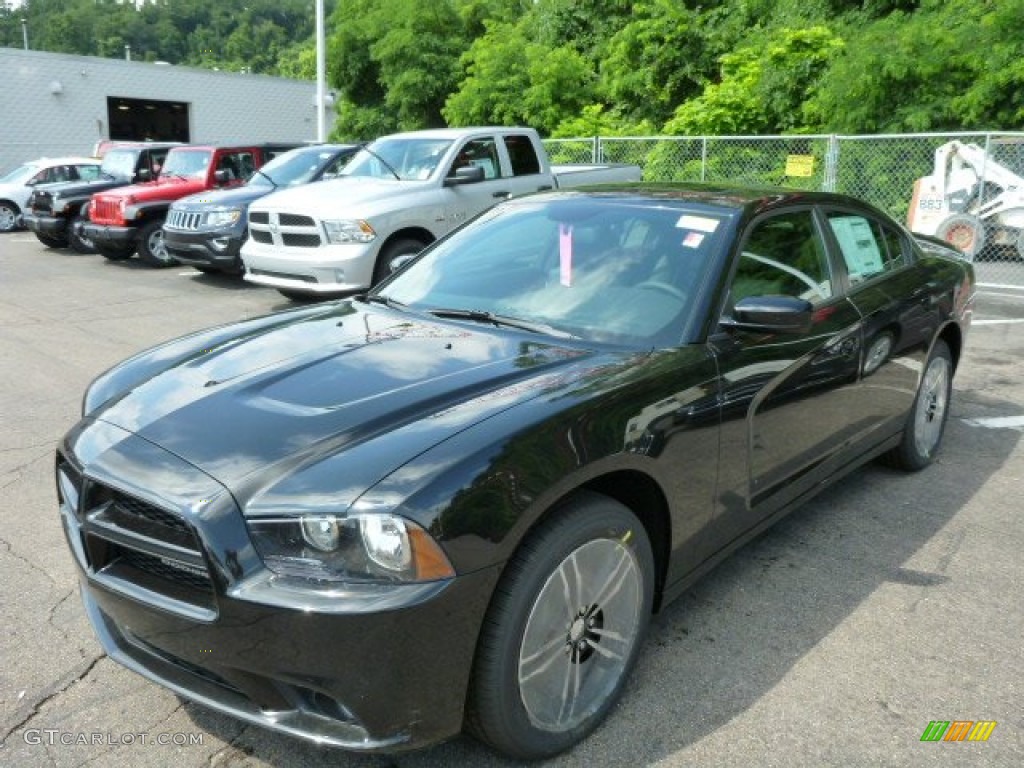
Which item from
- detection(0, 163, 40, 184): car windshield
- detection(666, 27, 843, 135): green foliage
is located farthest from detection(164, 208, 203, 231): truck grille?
detection(666, 27, 843, 135): green foliage

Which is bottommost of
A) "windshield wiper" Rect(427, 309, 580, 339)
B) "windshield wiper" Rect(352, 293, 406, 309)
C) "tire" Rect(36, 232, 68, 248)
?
"tire" Rect(36, 232, 68, 248)

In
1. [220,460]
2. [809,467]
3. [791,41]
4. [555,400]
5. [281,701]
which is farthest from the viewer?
[791,41]

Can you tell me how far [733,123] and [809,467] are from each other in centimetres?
1547

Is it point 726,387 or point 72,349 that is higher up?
point 726,387

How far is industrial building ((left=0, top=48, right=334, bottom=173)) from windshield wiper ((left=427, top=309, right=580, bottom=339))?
1331 inches

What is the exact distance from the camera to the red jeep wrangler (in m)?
13.2

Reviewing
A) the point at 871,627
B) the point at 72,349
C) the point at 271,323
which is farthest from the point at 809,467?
the point at 72,349

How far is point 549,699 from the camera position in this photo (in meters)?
2.52

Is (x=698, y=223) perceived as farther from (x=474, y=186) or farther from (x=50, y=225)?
(x=50, y=225)

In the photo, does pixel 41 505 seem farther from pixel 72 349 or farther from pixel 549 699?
pixel 72 349

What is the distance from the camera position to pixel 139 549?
234 cm

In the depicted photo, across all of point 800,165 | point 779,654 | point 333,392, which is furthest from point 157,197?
point 779,654

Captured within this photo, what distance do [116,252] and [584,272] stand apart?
39.7ft

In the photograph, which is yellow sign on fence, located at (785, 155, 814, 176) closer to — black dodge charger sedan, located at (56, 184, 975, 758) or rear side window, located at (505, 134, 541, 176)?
rear side window, located at (505, 134, 541, 176)
